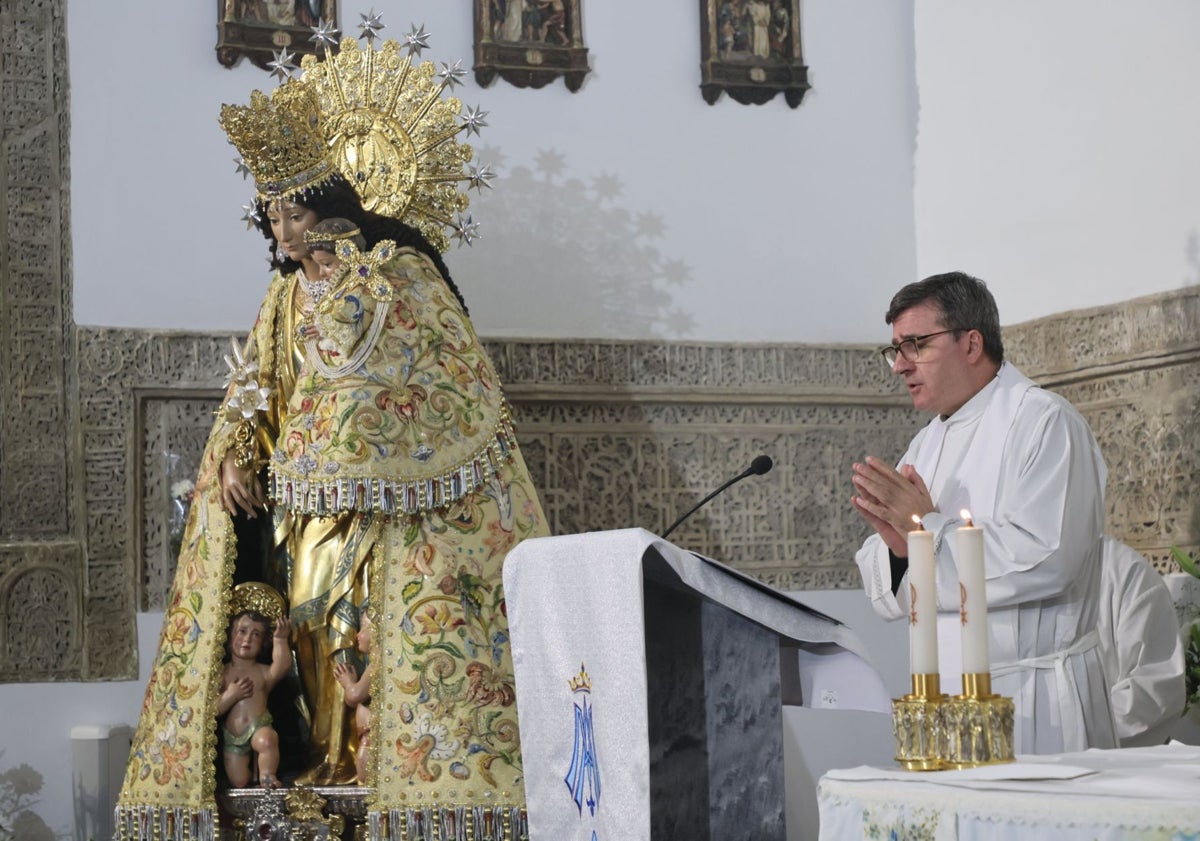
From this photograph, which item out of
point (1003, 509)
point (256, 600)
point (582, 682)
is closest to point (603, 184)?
point (256, 600)

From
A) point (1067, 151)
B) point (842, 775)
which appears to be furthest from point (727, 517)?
point (842, 775)

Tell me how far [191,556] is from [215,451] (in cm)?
36

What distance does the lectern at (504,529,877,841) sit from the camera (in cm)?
277

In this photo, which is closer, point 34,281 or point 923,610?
point 923,610

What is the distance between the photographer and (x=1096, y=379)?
6.04 m

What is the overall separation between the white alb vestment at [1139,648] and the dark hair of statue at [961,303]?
1.43 m

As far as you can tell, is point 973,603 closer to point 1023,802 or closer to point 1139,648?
point 1023,802

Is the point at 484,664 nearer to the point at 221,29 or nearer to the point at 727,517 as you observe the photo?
the point at 727,517

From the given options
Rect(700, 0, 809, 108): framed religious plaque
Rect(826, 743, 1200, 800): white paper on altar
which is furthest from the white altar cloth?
Rect(700, 0, 809, 108): framed religious plaque

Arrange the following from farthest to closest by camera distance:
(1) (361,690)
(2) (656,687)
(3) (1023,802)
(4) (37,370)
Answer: (4) (37,370) < (1) (361,690) < (2) (656,687) < (3) (1023,802)

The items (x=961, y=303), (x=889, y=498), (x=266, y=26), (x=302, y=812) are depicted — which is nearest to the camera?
(x=889, y=498)

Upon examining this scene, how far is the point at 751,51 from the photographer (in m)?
7.01

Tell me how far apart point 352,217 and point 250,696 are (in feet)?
5.30

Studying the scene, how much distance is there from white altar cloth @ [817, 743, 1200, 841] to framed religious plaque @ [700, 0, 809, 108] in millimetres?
5058
